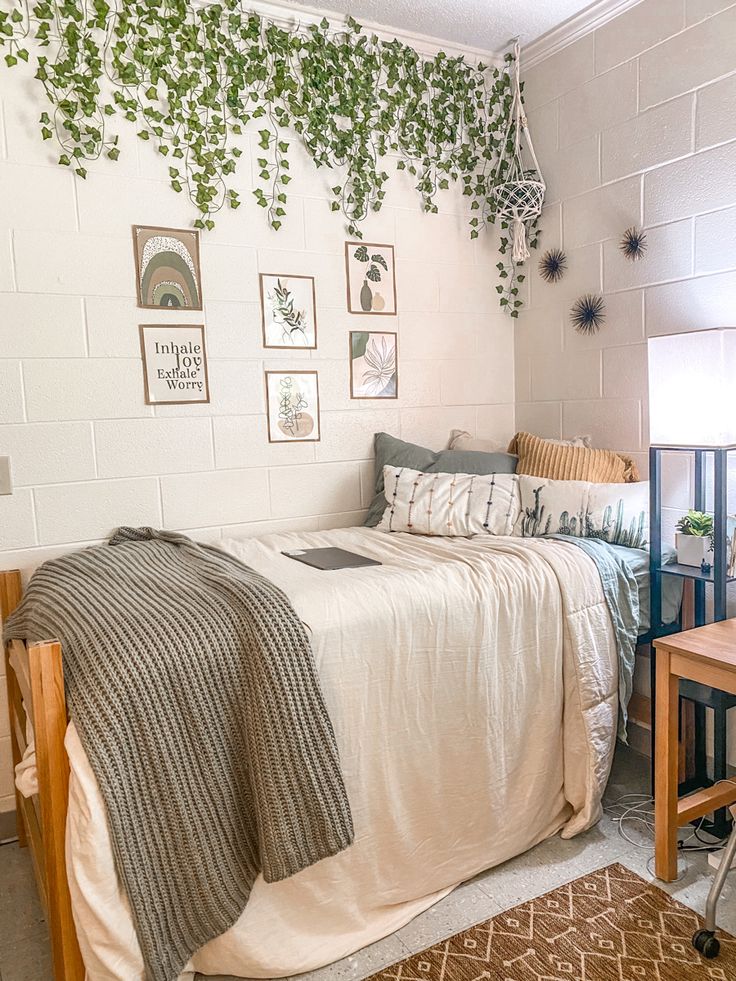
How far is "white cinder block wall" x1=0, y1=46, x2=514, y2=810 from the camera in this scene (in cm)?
217

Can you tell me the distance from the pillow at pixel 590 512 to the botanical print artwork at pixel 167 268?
1314 mm

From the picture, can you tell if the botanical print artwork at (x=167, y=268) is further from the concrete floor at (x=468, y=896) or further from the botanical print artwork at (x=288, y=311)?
the concrete floor at (x=468, y=896)

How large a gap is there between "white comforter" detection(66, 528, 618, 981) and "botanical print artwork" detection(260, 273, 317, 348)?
813 millimetres

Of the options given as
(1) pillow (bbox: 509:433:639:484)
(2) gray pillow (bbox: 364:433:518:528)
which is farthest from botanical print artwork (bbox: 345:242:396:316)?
(1) pillow (bbox: 509:433:639:484)

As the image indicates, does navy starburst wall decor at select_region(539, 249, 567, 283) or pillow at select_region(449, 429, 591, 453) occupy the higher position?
navy starburst wall decor at select_region(539, 249, 567, 283)

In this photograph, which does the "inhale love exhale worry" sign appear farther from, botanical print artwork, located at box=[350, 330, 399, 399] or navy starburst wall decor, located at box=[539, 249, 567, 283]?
navy starburst wall decor, located at box=[539, 249, 567, 283]

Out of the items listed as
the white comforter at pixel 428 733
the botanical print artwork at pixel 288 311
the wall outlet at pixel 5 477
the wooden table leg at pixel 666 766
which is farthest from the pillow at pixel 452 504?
the wall outlet at pixel 5 477

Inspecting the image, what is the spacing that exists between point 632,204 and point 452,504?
1223mm

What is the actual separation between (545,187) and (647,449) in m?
1.14

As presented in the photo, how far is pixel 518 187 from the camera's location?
9.29 feet

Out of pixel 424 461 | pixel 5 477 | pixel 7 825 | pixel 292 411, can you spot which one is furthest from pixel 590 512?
pixel 7 825

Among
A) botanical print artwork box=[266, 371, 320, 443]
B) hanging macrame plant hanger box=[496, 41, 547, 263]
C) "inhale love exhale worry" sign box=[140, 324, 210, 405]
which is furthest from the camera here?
hanging macrame plant hanger box=[496, 41, 547, 263]

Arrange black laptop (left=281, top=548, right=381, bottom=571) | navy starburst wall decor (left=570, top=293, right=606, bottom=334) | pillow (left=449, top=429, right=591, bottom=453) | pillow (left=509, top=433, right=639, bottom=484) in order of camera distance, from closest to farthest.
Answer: black laptop (left=281, top=548, right=381, bottom=571)
pillow (left=509, top=433, right=639, bottom=484)
navy starburst wall decor (left=570, top=293, right=606, bottom=334)
pillow (left=449, top=429, right=591, bottom=453)

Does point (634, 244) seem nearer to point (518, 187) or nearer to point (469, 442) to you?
point (518, 187)
